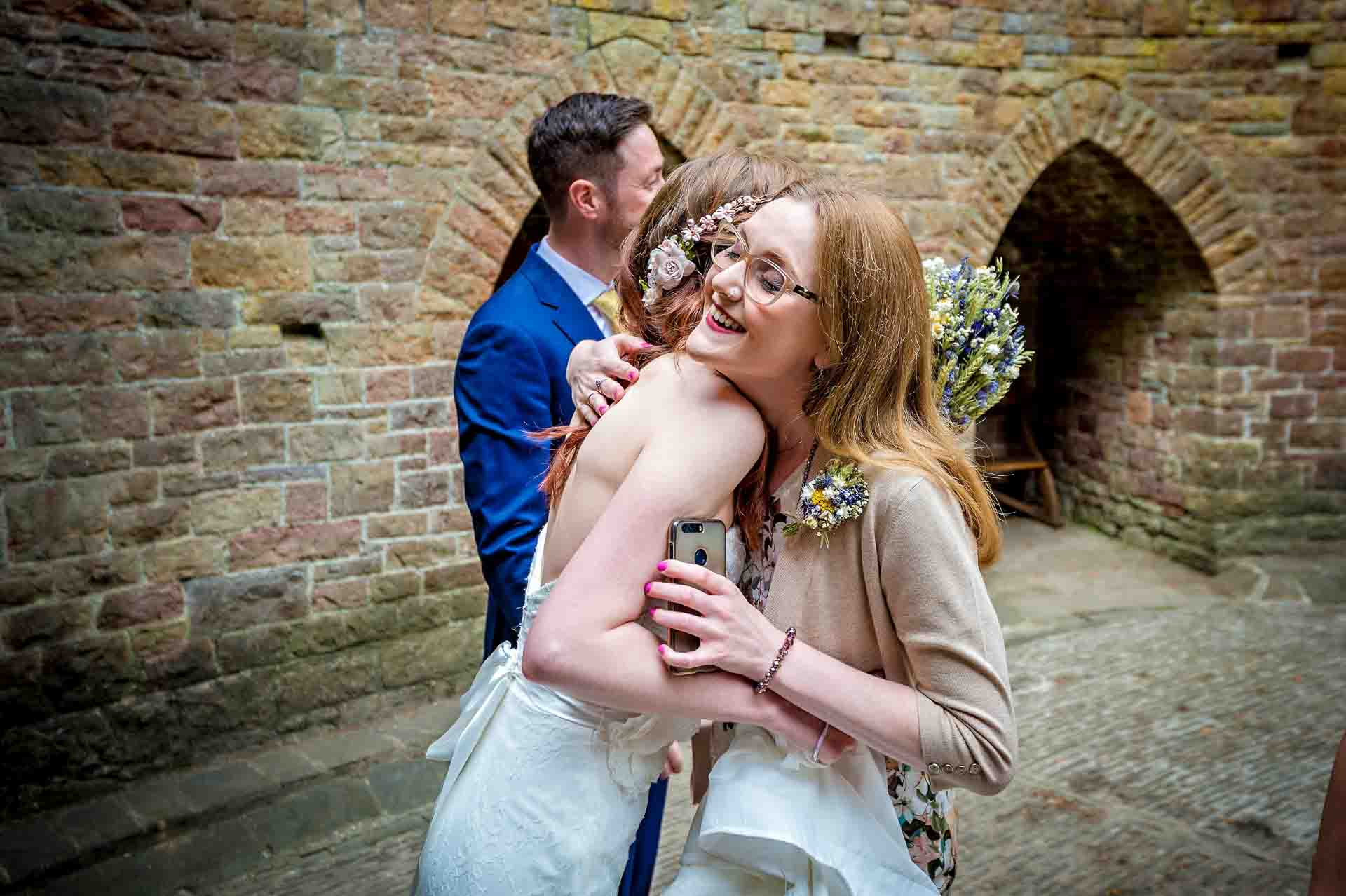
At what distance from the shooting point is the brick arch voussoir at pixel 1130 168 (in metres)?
6.64

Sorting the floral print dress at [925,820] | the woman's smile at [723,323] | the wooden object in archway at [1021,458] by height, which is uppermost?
the woman's smile at [723,323]

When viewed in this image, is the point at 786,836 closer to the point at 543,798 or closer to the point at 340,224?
the point at 543,798

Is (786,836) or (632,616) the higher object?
(632,616)

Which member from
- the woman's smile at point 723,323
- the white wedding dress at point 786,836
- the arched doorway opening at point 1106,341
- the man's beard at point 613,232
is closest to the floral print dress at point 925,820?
the white wedding dress at point 786,836

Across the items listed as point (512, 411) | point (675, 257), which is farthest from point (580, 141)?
point (675, 257)

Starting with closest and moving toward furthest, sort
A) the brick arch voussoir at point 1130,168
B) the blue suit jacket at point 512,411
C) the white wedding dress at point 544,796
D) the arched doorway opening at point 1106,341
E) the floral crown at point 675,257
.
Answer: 1. the white wedding dress at point 544,796
2. the floral crown at point 675,257
3. the blue suit jacket at point 512,411
4. the brick arch voussoir at point 1130,168
5. the arched doorway opening at point 1106,341

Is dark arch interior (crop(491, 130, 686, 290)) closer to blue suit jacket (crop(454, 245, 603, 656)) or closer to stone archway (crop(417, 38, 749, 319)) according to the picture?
stone archway (crop(417, 38, 749, 319))

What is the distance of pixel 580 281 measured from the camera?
2.64m

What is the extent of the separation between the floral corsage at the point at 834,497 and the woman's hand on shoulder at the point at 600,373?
402 millimetres

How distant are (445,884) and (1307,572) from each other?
6.85 meters

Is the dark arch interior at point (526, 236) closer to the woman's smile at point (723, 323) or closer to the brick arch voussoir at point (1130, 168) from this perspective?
the brick arch voussoir at point (1130, 168)

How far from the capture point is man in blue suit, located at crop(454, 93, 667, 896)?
2.27 meters

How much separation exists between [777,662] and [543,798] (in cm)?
44

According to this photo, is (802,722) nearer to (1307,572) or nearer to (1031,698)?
(1031,698)
